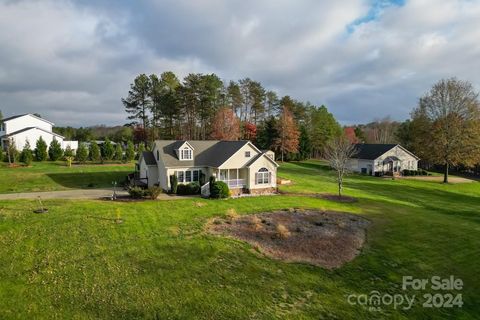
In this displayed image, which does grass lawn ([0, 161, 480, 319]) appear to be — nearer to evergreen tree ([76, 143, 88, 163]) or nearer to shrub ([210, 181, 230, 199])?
shrub ([210, 181, 230, 199])

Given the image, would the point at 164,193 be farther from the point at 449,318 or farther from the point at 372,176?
the point at 372,176

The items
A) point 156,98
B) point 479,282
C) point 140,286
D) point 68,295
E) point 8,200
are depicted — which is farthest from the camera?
point 156,98

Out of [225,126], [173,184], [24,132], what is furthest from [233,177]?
[24,132]

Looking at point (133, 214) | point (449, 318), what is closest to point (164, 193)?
point (133, 214)

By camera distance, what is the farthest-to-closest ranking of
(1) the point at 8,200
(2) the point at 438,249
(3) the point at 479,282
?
(1) the point at 8,200
(2) the point at 438,249
(3) the point at 479,282

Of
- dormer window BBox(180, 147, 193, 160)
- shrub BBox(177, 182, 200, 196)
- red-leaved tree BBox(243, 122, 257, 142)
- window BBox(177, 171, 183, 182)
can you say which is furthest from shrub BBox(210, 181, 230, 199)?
red-leaved tree BBox(243, 122, 257, 142)

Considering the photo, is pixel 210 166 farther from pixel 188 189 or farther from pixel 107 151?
pixel 107 151

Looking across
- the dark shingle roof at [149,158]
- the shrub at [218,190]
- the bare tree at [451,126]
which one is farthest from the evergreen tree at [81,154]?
the bare tree at [451,126]

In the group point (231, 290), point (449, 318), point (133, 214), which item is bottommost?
point (449, 318)
